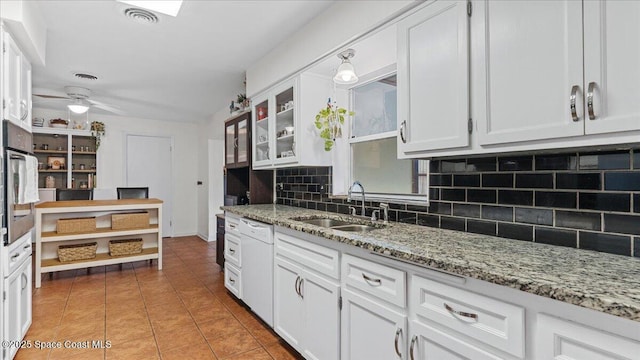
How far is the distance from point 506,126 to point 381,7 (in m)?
1.05

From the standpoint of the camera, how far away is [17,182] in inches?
82.6

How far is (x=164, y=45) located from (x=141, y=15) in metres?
0.56

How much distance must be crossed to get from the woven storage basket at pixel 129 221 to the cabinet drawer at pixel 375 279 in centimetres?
357

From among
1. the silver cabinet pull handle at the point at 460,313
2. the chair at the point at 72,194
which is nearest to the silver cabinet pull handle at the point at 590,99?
the silver cabinet pull handle at the point at 460,313

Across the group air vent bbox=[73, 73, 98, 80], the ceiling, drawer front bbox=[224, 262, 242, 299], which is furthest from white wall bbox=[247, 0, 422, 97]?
air vent bbox=[73, 73, 98, 80]

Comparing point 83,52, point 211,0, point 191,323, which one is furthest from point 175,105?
point 191,323

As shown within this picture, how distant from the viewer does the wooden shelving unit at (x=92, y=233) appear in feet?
12.1

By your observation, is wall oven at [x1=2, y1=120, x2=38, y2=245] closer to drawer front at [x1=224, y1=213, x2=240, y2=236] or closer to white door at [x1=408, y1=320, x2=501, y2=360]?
drawer front at [x1=224, y1=213, x2=240, y2=236]

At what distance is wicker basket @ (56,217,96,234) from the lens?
380cm

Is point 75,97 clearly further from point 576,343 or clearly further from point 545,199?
point 576,343

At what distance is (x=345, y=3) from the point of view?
7.22ft

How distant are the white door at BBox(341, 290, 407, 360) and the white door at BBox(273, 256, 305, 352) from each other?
0.44 meters

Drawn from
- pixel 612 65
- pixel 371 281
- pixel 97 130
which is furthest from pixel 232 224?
pixel 97 130

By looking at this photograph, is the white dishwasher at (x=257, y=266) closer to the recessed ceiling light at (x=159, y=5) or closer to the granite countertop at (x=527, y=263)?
the granite countertop at (x=527, y=263)
